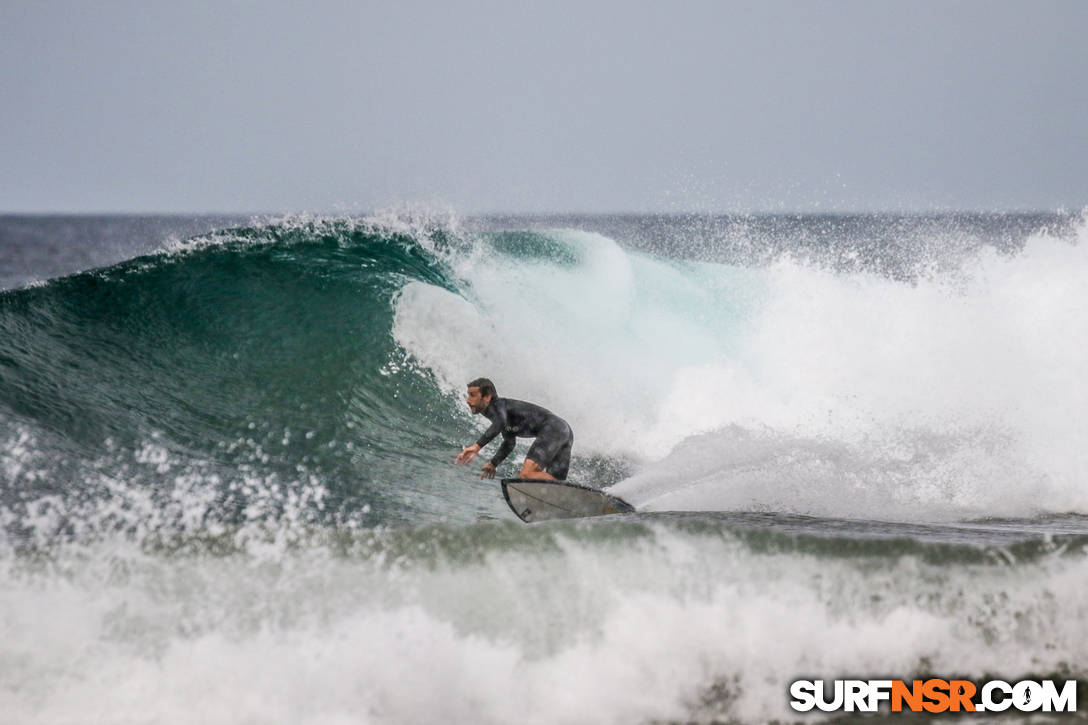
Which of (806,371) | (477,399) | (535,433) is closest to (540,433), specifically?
(535,433)

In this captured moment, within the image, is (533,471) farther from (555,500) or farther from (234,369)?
(234,369)

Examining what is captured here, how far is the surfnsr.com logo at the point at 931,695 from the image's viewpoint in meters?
4.27

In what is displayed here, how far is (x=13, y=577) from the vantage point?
4762 mm

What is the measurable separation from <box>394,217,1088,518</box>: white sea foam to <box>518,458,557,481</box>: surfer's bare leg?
2.33 ft

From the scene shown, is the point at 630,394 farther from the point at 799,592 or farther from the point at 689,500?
the point at 799,592

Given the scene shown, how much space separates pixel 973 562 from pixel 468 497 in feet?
13.2

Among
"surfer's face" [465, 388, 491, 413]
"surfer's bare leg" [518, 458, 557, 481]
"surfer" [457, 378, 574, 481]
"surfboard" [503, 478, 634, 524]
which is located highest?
"surfer's face" [465, 388, 491, 413]

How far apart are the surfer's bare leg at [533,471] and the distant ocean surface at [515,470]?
531 millimetres

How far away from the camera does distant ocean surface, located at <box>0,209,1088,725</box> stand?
438cm

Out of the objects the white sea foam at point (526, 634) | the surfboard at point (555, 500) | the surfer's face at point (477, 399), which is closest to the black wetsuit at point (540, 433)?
the surfer's face at point (477, 399)

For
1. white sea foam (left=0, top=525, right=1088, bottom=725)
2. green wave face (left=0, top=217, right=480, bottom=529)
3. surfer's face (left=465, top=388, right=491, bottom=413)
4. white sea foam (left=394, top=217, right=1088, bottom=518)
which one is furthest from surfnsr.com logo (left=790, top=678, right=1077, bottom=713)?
green wave face (left=0, top=217, right=480, bottom=529)

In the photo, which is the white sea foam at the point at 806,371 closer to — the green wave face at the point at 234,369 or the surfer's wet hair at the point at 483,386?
the green wave face at the point at 234,369

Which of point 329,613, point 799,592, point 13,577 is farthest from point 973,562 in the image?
point 13,577

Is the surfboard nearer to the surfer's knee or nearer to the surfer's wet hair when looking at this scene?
the surfer's knee
